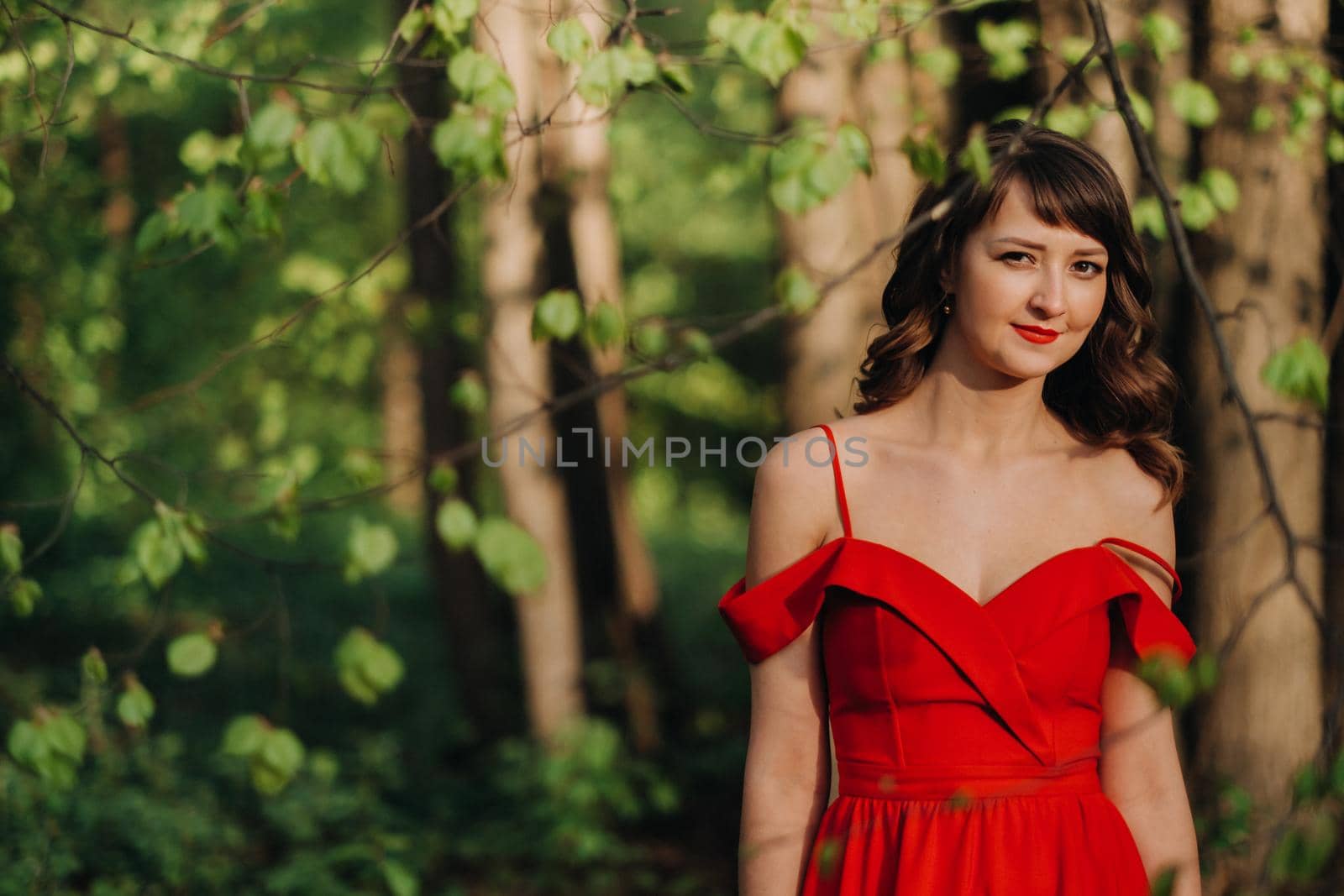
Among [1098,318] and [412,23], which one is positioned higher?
[412,23]

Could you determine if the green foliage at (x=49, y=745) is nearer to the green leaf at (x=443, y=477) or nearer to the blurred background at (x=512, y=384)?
the blurred background at (x=512, y=384)

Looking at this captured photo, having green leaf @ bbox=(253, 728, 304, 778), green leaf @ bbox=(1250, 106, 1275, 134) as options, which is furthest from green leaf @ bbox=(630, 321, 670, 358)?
green leaf @ bbox=(1250, 106, 1275, 134)

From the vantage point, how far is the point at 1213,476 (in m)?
4.16

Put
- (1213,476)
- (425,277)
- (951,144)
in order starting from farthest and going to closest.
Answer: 1. (425,277)
2. (951,144)
3. (1213,476)

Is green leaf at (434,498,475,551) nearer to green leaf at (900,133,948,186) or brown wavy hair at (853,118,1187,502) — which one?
brown wavy hair at (853,118,1187,502)

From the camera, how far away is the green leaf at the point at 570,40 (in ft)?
7.23

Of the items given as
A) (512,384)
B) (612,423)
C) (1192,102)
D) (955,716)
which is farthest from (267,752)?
(612,423)

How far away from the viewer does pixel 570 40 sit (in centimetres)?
221

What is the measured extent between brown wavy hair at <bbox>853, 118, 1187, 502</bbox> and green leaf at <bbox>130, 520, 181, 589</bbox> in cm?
139

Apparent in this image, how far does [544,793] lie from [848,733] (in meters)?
4.46

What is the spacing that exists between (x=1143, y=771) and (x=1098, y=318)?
0.81 meters

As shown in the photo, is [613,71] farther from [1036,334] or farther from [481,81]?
[1036,334]

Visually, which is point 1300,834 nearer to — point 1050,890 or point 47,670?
point 1050,890

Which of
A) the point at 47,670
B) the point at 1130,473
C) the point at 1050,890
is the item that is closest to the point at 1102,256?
the point at 1130,473
